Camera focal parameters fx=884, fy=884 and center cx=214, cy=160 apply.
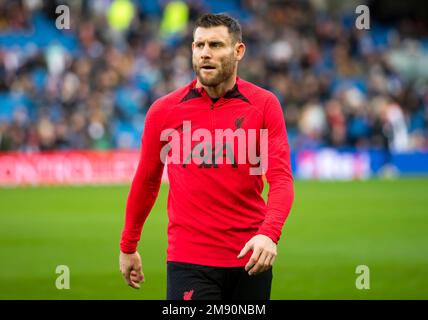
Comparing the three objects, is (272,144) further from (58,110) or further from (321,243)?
(58,110)

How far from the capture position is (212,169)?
5605 mm

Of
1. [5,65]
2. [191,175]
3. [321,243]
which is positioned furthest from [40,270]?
[5,65]

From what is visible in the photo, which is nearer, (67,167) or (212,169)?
(212,169)

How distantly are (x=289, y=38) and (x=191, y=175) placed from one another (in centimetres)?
2540

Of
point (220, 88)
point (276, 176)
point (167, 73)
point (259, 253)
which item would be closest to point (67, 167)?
point (167, 73)

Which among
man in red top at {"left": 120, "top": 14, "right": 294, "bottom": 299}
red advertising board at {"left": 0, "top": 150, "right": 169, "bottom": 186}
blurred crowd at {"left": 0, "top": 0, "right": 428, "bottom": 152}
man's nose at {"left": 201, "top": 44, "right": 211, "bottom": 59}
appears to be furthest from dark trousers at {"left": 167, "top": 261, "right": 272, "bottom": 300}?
blurred crowd at {"left": 0, "top": 0, "right": 428, "bottom": 152}

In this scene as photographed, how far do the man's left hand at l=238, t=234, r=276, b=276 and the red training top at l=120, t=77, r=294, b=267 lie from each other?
0.39 metres

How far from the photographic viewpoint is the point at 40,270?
1178cm

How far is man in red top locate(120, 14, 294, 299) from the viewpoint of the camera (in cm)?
551

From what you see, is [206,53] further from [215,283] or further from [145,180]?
[215,283]

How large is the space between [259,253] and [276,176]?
0.58 m

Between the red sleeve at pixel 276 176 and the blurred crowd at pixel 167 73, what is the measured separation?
19.6m

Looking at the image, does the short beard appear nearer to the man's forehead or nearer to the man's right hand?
the man's forehead

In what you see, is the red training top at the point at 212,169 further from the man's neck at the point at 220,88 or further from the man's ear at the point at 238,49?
the man's ear at the point at 238,49
